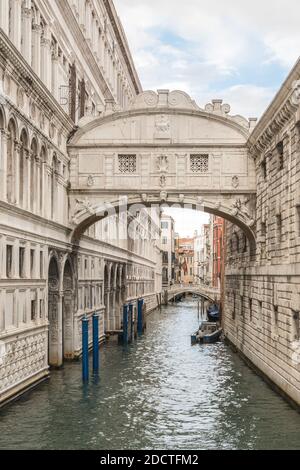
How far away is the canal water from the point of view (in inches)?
603

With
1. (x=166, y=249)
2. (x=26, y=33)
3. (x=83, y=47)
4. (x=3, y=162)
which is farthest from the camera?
(x=166, y=249)

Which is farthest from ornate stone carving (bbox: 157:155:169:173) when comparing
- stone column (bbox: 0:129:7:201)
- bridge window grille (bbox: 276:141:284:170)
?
stone column (bbox: 0:129:7:201)

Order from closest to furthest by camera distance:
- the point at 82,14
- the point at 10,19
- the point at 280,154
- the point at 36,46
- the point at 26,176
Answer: the point at 10,19 < the point at 26,176 < the point at 36,46 < the point at 280,154 < the point at 82,14

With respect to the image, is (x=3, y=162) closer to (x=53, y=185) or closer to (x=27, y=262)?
(x=27, y=262)

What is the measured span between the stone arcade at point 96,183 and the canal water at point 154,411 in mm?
804

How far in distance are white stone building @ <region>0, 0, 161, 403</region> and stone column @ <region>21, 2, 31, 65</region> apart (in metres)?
0.03

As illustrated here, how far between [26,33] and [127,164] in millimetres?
6359

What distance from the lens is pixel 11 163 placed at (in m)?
18.2

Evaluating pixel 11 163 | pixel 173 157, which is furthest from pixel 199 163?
pixel 11 163

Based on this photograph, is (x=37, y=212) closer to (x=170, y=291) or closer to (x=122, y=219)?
(x=122, y=219)

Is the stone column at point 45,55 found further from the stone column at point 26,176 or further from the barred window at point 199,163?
the barred window at point 199,163

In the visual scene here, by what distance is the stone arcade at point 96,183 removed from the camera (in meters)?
18.2

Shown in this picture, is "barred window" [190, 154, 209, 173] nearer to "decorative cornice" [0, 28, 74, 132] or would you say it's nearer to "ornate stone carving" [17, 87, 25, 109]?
"decorative cornice" [0, 28, 74, 132]

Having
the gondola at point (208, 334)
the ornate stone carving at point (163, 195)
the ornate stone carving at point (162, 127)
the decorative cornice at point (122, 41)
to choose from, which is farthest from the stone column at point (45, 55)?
the gondola at point (208, 334)
